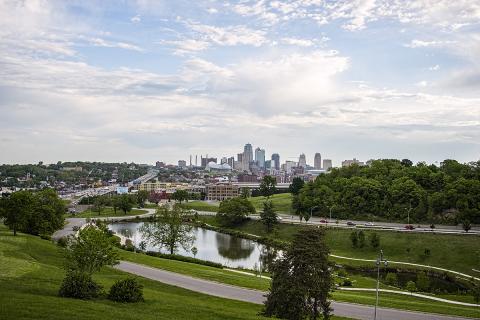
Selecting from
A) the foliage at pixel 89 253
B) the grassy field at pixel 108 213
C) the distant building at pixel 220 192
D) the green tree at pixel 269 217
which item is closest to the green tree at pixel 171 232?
the green tree at pixel 269 217

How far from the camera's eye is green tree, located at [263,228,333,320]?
21641 mm

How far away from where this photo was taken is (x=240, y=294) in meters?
33.8

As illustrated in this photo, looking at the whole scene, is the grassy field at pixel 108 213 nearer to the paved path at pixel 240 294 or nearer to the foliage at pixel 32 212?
the foliage at pixel 32 212

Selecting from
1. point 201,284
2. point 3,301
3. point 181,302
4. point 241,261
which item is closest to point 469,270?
point 241,261

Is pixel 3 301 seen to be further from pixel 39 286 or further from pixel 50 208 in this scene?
pixel 50 208

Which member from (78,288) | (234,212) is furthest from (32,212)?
(234,212)

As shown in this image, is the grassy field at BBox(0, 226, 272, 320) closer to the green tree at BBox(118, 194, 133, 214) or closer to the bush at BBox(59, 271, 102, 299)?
the bush at BBox(59, 271, 102, 299)

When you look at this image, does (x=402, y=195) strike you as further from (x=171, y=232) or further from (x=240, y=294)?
(x=240, y=294)

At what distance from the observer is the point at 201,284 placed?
36.3 meters

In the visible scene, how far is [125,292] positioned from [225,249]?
54.8 m

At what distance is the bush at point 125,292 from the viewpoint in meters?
23.0

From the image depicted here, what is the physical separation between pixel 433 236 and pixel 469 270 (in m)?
12.6

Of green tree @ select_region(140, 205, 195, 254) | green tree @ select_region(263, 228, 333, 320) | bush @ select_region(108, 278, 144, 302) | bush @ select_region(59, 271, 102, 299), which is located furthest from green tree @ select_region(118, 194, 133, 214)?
green tree @ select_region(263, 228, 333, 320)

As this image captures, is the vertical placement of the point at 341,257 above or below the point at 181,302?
below
